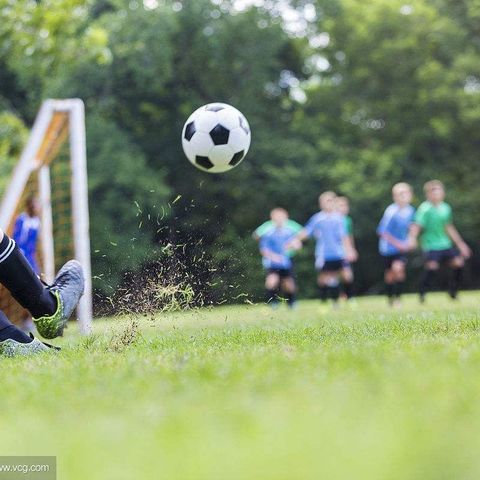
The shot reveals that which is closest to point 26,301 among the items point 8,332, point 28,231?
point 8,332

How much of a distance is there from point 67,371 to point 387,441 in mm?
2217

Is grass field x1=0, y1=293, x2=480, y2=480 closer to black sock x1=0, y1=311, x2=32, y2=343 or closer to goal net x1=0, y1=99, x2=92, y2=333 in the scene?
black sock x1=0, y1=311, x2=32, y2=343

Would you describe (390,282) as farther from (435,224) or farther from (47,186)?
(47,186)

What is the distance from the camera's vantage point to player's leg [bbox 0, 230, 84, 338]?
5.29m

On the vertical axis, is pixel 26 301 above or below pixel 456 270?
above

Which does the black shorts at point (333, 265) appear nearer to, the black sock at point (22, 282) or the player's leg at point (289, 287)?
Answer: the player's leg at point (289, 287)

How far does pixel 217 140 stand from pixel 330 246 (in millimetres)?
7959

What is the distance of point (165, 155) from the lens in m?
33.6

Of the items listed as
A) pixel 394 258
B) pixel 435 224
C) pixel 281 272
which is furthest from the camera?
pixel 281 272

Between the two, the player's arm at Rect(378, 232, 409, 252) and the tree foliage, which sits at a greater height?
the tree foliage

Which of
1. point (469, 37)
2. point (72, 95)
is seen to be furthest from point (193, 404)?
point (469, 37)

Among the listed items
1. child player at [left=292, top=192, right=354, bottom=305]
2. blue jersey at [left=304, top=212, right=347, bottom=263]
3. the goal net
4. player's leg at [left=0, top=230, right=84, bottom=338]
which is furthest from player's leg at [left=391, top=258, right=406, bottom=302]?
player's leg at [left=0, top=230, right=84, bottom=338]

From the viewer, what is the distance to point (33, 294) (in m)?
5.31

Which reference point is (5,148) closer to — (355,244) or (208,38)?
(208,38)
